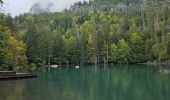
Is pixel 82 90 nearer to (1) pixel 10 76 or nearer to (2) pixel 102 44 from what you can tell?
(1) pixel 10 76

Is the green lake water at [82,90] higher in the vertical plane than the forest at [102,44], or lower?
lower

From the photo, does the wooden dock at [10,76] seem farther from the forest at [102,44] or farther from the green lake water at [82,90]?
the forest at [102,44]

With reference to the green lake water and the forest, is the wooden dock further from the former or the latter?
the forest

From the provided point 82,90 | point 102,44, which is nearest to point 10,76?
point 82,90

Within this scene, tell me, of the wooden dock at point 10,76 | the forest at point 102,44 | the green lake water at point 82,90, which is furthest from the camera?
the forest at point 102,44

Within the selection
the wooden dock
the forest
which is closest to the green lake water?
the wooden dock

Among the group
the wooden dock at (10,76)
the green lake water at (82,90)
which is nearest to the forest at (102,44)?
the wooden dock at (10,76)

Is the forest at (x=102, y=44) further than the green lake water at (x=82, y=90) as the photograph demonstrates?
Yes

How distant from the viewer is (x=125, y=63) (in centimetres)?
14288

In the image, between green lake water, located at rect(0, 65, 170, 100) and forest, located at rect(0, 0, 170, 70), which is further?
forest, located at rect(0, 0, 170, 70)

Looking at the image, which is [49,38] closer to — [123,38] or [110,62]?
[110,62]

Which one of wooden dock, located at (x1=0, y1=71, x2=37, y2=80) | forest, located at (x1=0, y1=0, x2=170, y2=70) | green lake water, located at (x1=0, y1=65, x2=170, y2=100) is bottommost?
green lake water, located at (x1=0, y1=65, x2=170, y2=100)

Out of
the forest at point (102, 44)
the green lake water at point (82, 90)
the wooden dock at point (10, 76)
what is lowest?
the green lake water at point (82, 90)

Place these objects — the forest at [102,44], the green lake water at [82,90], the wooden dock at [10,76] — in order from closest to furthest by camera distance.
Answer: the green lake water at [82,90] < the wooden dock at [10,76] < the forest at [102,44]
